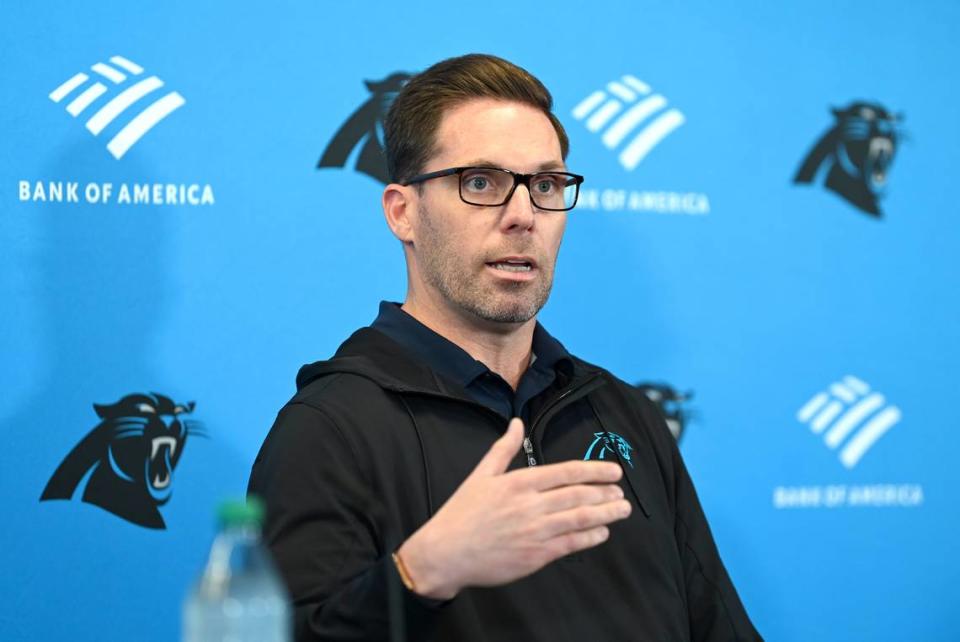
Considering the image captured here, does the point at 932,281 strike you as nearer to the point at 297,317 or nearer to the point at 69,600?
the point at 297,317

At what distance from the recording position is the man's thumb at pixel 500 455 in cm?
121

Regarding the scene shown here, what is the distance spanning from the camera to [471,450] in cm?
162

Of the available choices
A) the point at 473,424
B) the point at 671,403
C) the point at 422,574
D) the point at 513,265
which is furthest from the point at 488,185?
the point at 671,403

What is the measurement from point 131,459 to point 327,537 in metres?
0.79

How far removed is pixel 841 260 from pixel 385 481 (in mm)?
1489

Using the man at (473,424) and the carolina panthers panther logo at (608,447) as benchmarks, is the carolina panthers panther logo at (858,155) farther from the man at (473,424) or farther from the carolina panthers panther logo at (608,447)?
the carolina panthers panther logo at (608,447)

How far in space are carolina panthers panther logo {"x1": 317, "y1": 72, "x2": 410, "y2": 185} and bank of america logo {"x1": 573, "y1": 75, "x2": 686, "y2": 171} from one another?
0.43m

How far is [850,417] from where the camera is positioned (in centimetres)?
253

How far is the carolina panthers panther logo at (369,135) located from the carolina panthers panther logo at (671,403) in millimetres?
762

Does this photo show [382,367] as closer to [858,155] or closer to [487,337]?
[487,337]

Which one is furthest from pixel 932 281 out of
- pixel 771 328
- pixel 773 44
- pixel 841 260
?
pixel 773 44

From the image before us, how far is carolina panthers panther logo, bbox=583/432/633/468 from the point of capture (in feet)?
5.73

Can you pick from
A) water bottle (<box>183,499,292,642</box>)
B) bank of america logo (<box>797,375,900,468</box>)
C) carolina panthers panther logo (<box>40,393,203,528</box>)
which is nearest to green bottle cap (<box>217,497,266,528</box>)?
water bottle (<box>183,499,292,642</box>)

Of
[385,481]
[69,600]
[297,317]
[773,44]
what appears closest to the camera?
[385,481]
